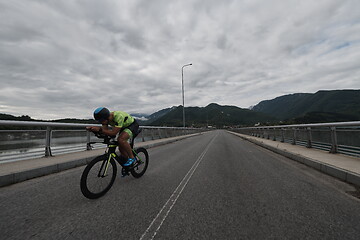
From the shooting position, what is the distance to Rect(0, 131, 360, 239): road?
2172 mm

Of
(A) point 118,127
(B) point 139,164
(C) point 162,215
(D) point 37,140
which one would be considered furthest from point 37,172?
(C) point 162,215

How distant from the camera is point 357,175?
3.91 meters

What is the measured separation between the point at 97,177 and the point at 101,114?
4.29ft

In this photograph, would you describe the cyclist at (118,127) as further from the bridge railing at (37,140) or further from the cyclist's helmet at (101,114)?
the bridge railing at (37,140)

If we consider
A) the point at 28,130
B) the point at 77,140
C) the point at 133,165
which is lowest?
the point at 133,165

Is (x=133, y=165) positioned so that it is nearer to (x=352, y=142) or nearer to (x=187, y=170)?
(x=187, y=170)

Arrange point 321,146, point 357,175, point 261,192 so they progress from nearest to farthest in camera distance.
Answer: point 261,192
point 357,175
point 321,146

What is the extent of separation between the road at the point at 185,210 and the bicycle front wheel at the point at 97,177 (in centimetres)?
16

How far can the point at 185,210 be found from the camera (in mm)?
2768

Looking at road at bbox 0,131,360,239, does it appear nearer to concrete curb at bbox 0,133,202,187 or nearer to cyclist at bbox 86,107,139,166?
concrete curb at bbox 0,133,202,187

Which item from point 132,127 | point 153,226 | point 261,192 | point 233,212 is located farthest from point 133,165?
point 261,192

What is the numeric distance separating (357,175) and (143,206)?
4.76 m

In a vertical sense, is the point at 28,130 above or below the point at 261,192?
above

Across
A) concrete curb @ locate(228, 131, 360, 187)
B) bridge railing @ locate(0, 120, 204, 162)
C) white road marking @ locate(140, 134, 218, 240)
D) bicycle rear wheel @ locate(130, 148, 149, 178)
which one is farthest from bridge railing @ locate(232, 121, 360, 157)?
bridge railing @ locate(0, 120, 204, 162)
